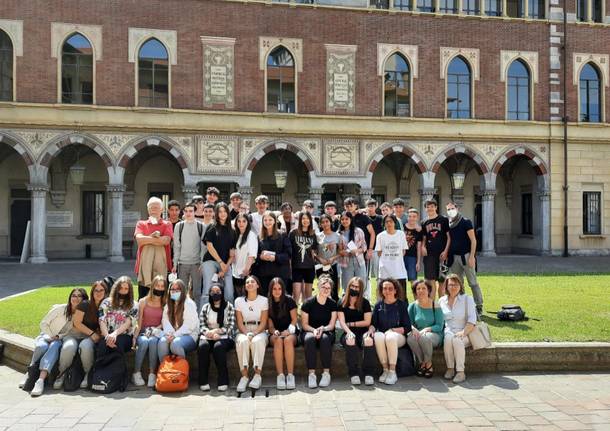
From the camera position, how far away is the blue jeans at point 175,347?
23.9 feet

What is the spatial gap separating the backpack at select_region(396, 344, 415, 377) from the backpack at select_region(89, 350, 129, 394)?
3.59 metres

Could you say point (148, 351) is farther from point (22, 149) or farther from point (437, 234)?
point (22, 149)

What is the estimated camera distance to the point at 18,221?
77.2 feet

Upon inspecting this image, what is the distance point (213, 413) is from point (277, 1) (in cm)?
1969

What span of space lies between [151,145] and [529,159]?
1627cm

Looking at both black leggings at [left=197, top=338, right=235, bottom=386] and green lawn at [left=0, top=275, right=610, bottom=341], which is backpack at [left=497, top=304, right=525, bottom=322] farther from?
black leggings at [left=197, top=338, right=235, bottom=386]

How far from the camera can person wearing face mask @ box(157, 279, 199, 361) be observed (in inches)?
292

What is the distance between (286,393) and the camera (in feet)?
22.8

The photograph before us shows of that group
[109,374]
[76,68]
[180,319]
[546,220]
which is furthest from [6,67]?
[546,220]

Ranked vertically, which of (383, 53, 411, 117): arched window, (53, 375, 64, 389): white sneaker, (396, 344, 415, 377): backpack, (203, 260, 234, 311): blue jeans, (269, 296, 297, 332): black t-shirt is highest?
(383, 53, 411, 117): arched window

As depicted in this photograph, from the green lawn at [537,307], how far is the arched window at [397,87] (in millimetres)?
9747

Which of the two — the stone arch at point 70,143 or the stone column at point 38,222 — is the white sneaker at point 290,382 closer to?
the stone arch at point 70,143

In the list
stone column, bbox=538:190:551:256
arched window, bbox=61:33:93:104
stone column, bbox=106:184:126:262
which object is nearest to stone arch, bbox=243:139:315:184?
stone column, bbox=106:184:126:262

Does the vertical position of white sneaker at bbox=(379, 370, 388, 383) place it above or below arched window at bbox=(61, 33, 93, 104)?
below
